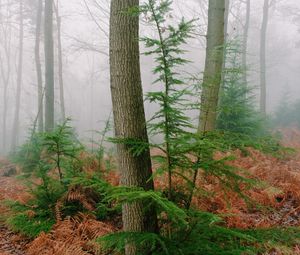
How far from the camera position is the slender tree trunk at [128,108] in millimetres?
3371

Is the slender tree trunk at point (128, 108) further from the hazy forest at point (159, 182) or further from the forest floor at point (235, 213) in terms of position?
the forest floor at point (235, 213)

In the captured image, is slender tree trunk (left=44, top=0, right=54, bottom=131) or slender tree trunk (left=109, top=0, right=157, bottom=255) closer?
slender tree trunk (left=109, top=0, right=157, bottom=255)

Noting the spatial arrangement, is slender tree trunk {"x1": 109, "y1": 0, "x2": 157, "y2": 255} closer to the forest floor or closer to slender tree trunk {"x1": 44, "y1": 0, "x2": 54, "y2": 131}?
the forest floor

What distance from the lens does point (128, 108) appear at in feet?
11.2

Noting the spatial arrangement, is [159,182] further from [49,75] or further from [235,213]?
[49,75]

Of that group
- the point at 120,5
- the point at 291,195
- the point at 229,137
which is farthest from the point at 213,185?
the point at 120,5

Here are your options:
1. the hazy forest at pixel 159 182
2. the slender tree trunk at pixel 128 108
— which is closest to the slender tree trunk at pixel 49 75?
the hazy forest at pixel 159 182

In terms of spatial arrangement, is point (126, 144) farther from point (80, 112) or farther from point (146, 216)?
point (80, 112)

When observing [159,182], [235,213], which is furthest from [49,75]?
[235,213]

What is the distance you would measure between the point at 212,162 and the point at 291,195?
129 inches

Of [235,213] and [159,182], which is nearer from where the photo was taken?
[235,213]

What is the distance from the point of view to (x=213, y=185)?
569 centimetres

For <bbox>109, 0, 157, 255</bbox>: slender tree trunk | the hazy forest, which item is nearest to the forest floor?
the hazy forest

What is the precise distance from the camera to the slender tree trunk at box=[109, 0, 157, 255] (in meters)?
3.37
